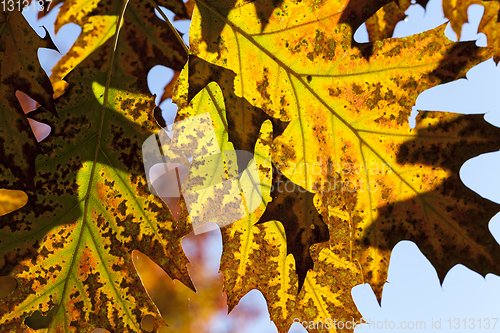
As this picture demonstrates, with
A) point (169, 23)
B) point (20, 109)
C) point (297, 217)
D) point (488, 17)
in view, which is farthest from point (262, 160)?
point (488, 17)

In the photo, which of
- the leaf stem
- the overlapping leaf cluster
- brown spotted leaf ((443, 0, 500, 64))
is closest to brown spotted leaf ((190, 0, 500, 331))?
the overlapping leaf cluster

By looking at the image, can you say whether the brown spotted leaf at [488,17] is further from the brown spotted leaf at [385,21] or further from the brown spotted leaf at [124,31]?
the brown spotted leaf at [124,31]

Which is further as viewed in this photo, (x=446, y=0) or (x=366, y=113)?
(x=446, y=0)

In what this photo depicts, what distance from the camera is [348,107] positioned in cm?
78

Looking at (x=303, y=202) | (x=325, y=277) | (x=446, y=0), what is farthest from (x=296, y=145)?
(x=446, y=0)

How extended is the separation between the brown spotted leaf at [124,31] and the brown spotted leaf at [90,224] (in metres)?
0.11

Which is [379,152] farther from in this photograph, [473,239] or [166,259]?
[166,259]

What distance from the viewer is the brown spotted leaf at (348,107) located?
710mm

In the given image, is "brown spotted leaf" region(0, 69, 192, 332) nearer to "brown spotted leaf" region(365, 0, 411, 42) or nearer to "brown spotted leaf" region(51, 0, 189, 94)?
"brown spotted leaf" region(51, 0, 189, 94)

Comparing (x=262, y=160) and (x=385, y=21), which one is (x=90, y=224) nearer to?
(x=262, y=160)

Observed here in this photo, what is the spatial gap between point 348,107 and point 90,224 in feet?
2.34

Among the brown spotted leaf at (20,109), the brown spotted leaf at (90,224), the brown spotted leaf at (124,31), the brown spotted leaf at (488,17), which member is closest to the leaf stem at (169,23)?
the brown spotted leaf at (124,31)

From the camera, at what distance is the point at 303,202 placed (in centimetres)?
81

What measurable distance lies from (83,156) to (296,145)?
0.56 meters
